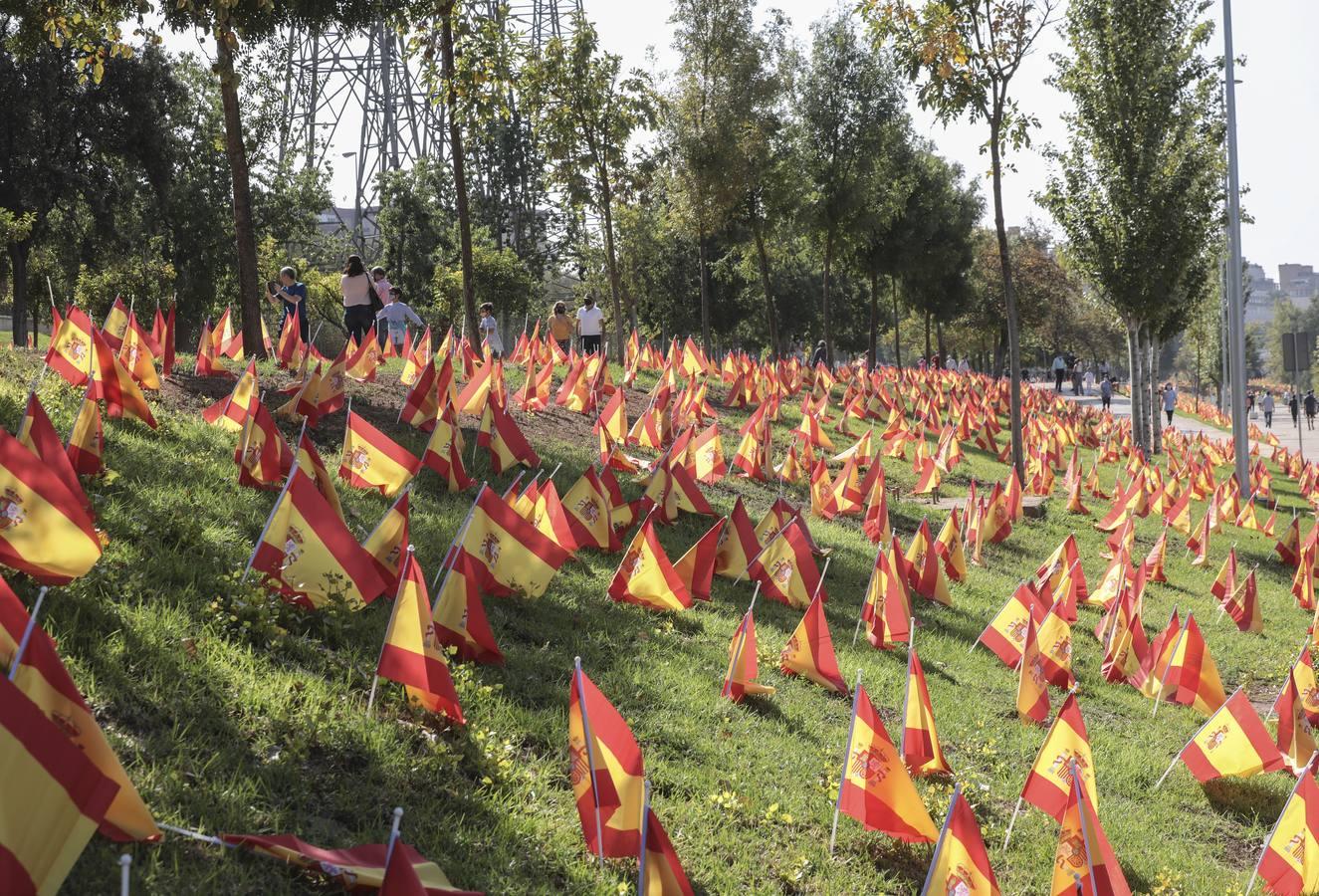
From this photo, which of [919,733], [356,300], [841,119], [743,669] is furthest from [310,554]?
[841,119]

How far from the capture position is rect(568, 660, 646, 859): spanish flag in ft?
12.8

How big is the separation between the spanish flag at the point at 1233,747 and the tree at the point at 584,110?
17940mm

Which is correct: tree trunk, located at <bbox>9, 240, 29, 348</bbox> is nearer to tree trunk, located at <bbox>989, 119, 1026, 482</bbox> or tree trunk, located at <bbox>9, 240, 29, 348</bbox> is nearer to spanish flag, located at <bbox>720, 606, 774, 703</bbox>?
tree trunk, located at <bbox>989, 119, 1026, 482</bbox>

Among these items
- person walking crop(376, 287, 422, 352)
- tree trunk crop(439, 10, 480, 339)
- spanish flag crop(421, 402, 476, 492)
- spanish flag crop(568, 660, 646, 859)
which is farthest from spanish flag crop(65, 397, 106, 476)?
person walking crop(376, 287, 422, 352)

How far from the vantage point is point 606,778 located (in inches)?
155

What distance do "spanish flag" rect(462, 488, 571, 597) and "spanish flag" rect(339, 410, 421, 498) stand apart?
1601 millimetres

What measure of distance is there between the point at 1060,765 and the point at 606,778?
226 cm

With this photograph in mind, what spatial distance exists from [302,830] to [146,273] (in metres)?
29.4

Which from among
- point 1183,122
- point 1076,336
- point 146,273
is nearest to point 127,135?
point 146,273

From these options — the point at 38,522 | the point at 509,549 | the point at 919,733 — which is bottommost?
the point at 919,733

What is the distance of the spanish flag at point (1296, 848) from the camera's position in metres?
4.71

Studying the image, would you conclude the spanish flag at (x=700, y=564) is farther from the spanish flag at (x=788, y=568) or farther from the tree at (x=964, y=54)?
the tree at (x=964, y=54)

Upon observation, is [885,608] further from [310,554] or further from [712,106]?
[712,106]

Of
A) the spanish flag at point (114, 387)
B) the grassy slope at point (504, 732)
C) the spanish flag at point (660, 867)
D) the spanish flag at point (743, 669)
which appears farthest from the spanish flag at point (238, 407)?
the spanish flag at point (660, 867)
